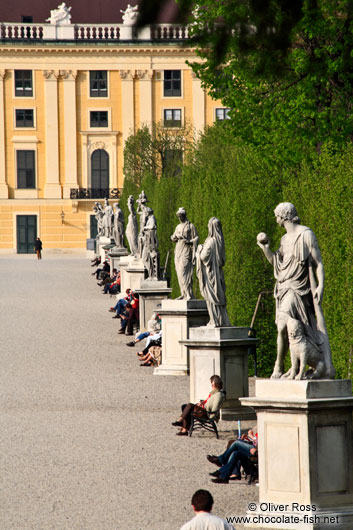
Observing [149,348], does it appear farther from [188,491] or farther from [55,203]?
[55,203]

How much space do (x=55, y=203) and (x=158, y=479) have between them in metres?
64.3

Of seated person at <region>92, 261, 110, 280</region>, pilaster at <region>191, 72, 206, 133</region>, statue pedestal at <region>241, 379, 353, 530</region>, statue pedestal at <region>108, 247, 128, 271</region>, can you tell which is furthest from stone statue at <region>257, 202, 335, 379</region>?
pilaster at <region>191, 72, 206, 133</region>

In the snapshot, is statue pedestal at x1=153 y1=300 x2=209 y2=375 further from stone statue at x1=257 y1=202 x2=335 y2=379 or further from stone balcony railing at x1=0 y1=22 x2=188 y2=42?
stone balcony railing at x1=0 y1=22 x2=188 y2=42

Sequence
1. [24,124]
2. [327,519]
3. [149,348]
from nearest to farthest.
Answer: [327,519] < [149,348] < [24,124]

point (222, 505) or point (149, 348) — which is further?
point (149, 348)

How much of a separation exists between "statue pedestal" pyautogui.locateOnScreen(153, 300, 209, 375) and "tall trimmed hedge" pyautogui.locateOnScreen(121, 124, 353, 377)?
1122 millimetres

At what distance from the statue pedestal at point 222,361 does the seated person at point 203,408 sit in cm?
152

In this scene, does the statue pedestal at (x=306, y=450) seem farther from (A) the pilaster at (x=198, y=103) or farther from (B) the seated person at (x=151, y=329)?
(A) the pilaster at (x=198, y=103)

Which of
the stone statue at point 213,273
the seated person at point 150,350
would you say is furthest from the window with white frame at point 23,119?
the stone statue at point 213,273

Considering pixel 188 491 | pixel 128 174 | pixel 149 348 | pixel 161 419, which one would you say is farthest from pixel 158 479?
pixel 128 174

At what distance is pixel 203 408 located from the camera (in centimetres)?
1420

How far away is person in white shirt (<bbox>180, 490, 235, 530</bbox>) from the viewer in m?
7.02

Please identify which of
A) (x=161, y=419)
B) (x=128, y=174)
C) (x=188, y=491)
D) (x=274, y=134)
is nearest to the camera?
(x=188, y=491)

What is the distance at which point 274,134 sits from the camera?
79.9 ft
